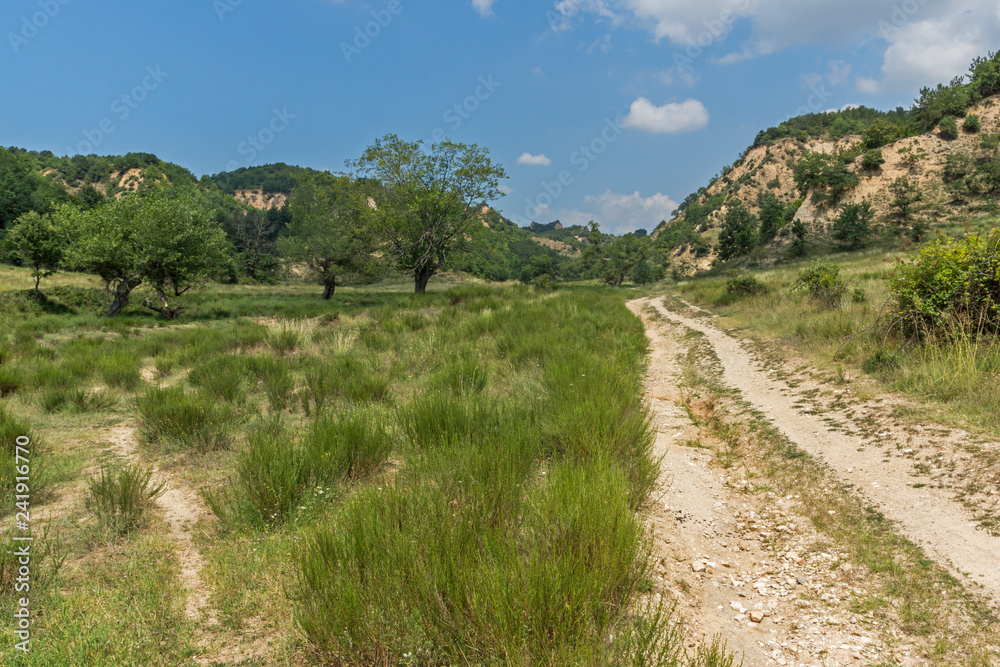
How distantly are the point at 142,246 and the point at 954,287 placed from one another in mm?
28128

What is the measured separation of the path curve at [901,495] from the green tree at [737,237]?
63.3m

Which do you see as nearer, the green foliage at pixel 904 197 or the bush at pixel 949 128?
the green foliage at pixel 904 197

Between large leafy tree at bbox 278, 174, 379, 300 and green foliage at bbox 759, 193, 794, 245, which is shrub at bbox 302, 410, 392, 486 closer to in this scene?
large leafy tree at bbox 278, 174, 379, 300

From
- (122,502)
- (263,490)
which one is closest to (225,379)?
(122,502)

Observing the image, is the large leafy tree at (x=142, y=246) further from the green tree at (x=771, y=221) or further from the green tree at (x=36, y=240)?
the green tree at (x=771, y=221)

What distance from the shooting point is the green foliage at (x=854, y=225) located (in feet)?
139

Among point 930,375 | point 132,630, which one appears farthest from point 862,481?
point 132,630

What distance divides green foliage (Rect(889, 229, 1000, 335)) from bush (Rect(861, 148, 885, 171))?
198ft

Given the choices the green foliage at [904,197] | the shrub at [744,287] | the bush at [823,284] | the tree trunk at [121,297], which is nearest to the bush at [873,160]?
the green foliage at [904,197]

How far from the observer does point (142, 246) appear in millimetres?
19938

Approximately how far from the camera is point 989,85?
50.2m

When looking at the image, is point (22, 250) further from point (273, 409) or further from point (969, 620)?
point (969, 620)

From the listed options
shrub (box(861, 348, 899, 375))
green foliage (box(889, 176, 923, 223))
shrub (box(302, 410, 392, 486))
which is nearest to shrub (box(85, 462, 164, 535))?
shrub (box(302, 410, 392, 486))

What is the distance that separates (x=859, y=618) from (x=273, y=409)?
6.68 metres
